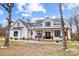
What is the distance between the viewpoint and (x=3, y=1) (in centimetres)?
283

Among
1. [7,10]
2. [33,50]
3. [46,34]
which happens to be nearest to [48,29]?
[46,34]

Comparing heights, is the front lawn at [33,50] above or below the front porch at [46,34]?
below

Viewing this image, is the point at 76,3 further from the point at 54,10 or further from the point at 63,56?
the point at 63,56

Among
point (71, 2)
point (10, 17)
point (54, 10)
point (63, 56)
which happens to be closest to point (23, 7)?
point (10, 17)

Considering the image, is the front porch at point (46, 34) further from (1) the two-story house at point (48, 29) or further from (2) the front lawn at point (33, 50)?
(2) the front lawn at point (33, 50)

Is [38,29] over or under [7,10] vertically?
under

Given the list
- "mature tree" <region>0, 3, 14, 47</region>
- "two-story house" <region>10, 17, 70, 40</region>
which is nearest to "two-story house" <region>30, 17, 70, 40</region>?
"two-story house" <region>10, 17, 70, 40</region>

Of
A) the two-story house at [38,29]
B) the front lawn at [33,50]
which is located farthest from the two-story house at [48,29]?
the front lawn at [33,50]

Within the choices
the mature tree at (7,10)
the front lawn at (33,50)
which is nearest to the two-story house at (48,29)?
the front lawn at (33,50)

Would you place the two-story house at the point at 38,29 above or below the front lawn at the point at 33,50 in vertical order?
above

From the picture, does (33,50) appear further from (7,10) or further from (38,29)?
(7,10)

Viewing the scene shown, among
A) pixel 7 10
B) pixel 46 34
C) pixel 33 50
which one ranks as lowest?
pixel 33 50

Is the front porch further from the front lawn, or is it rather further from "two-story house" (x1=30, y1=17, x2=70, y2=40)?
the front lawn

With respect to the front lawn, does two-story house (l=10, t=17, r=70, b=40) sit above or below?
above
